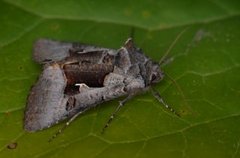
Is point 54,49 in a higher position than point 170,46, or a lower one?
lower

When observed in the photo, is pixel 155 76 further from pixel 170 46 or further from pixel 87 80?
pixel 87 80

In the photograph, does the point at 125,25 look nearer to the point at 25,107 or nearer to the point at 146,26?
the point at 146,26

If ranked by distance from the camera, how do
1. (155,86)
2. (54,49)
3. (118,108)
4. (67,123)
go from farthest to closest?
(54,49)
(155,86)
(118,108)
(67,123)

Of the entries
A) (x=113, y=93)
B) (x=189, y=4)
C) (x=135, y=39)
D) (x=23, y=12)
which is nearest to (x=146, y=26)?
(x=135, y=39)

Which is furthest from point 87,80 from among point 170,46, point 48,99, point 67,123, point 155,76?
point 170,46

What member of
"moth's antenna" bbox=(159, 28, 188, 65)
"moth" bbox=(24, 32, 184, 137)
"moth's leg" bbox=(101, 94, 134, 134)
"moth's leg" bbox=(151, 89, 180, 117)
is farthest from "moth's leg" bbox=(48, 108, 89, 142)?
"moth's antenna" bbox=(159, 28, 188, 65)

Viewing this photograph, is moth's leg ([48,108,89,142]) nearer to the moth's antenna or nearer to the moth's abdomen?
the moth's abdomen

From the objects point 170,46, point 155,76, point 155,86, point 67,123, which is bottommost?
point 67,123

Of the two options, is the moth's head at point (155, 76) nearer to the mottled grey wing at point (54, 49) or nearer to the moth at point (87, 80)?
the moth at point (87, 80)
